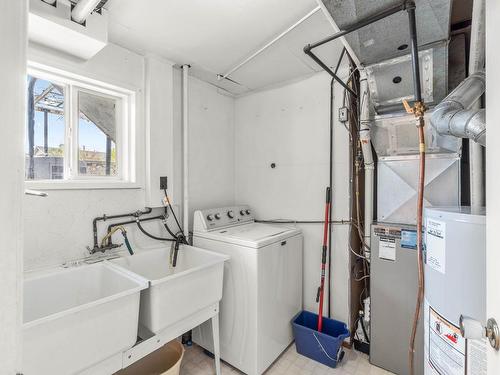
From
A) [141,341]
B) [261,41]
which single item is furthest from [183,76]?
[141,341]

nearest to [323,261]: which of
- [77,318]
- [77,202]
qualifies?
[77,318]

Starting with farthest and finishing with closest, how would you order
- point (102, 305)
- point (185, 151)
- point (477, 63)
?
point (185, 151) → point (477, 63) → point (102, 305)

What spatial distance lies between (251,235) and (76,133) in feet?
5.00

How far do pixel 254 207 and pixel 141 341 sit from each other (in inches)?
66.4

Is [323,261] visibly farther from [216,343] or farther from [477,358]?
[477,358]

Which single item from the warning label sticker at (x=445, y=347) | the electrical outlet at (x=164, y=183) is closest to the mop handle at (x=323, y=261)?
the warning label sticker at (x=445, y=347)

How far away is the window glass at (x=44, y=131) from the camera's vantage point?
1704 millimetres

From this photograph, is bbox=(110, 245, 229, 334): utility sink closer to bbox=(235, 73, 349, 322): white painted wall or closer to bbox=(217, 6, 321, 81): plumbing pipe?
bbox=(235, 73, 349, 322): white painted wall

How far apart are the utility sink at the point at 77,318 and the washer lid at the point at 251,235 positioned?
0.75m

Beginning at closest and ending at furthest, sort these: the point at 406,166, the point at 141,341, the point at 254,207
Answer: the point at 141,341 → the point at 406,166 → the point at 254,207

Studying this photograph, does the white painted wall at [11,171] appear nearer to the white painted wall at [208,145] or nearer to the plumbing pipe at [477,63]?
the plumbing pipe at [477,63]

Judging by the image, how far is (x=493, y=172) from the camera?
2.11ft

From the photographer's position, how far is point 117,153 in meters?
2.10

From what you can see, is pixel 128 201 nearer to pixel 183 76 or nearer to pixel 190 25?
pixel 183 76
